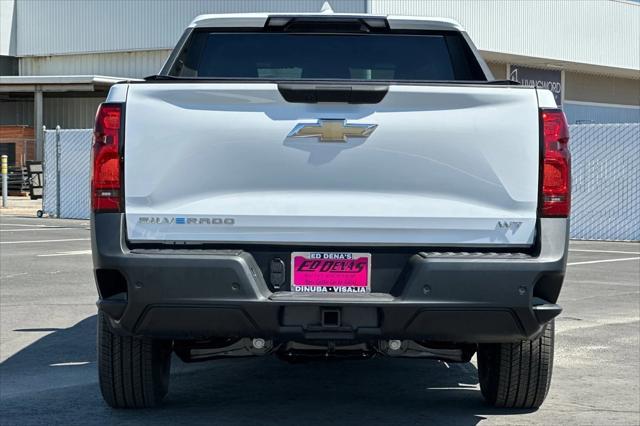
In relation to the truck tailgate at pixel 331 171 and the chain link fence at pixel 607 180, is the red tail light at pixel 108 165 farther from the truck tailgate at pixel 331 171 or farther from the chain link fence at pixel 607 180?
the chain link fence at pixel 607 180

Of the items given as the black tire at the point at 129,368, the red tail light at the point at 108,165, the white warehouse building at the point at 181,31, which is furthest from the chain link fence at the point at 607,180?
the red tail light at the point at 108,165

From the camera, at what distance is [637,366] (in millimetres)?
8156

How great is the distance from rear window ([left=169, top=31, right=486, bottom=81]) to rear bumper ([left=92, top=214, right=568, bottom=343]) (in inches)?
65.7

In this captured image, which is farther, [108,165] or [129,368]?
[129,368]

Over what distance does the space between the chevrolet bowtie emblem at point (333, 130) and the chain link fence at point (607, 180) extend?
1715 cm

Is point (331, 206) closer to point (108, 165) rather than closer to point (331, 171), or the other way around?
point (331, 171)

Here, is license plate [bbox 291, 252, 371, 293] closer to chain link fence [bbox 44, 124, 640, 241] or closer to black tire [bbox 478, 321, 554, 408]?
black tire [bbox 478, 321, 554, 408]

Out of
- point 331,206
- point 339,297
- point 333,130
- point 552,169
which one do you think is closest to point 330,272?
point 339,297

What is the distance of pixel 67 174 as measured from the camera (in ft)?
92.1

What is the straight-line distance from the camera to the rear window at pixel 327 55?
673 cm

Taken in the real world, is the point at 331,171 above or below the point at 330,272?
above

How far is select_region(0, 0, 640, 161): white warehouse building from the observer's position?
41.8 meters

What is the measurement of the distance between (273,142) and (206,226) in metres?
0.47

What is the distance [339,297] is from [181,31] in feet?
126
